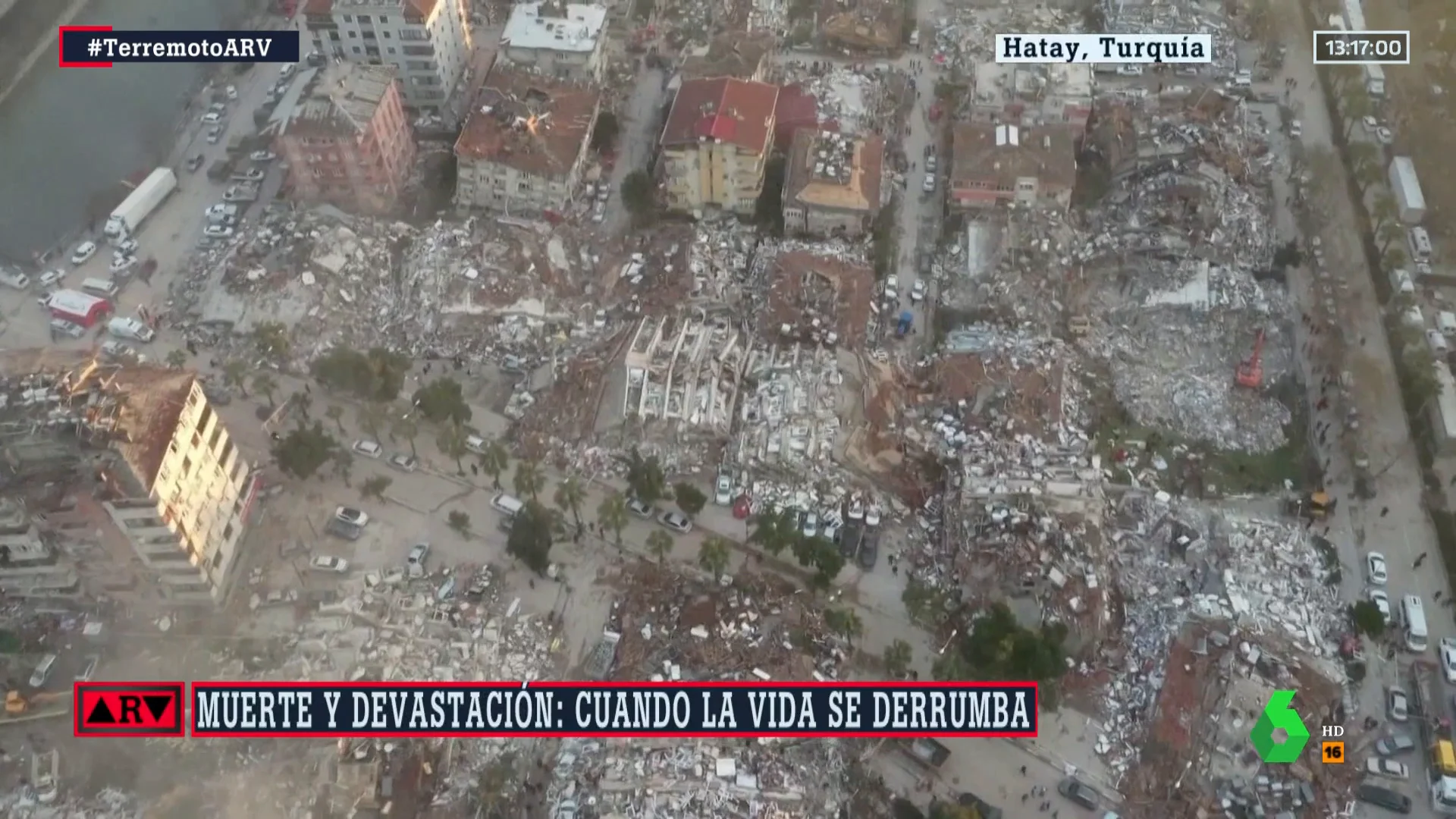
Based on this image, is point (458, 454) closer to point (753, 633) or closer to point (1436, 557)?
point (753, 633)

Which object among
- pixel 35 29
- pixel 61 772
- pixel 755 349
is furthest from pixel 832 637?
pixel 35 29

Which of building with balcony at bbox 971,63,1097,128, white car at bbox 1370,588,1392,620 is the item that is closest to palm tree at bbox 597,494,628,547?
white car at bbox 1370,588,1392,620

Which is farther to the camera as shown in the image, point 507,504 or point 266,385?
point 266,385

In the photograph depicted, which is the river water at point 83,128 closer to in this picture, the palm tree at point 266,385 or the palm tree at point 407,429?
the palm tree at point 266,385

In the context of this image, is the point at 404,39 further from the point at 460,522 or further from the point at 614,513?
the point at 614,513

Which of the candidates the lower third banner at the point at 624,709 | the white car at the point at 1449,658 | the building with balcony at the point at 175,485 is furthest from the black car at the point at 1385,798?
the building with balcony at the point at 175,485

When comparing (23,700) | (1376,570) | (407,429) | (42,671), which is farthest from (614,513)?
(1376,570)
